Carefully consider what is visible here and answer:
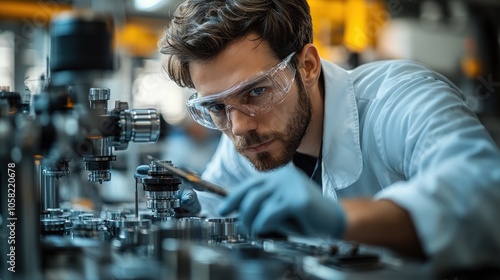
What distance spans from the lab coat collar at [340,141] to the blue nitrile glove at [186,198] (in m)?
0.40

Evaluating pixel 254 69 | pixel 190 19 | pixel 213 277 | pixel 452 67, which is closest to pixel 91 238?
pixel 213 277

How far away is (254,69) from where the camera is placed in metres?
1.56

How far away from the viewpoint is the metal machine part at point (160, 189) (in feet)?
4.60

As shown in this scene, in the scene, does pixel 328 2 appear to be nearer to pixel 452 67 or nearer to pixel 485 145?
pixel 452 67

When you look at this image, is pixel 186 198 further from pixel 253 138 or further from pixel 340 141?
pixel 340 141

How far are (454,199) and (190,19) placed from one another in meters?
1.01

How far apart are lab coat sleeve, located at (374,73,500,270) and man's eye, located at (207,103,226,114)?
1.75ft

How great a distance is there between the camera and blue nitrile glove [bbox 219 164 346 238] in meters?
0.93

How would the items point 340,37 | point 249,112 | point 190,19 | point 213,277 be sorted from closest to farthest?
1. point 213,277
2. point 249,112
3. point 190,19
4. point 340,37

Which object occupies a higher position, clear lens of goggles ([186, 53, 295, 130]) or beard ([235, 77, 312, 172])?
clear lens of goggles ([186, 53, 295, 130])

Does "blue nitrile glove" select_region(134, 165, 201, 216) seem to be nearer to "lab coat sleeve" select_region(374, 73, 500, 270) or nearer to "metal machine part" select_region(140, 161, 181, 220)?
"metal machine part" select_region(140, 161, 181, 220)

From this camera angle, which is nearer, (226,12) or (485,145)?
(485,145)

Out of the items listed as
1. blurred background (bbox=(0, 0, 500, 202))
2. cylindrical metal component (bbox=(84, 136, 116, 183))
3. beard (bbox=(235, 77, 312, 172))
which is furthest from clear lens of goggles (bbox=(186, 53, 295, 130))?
blurred background (bbox=(0, 0, 500, 202))

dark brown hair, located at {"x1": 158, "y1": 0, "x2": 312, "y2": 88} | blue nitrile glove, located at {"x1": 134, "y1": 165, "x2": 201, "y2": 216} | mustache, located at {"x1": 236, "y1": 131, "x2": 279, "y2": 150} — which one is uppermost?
dark brown hair, located at {"x1": 158, "y1": 0, "x2": 312, "y2": 88}
